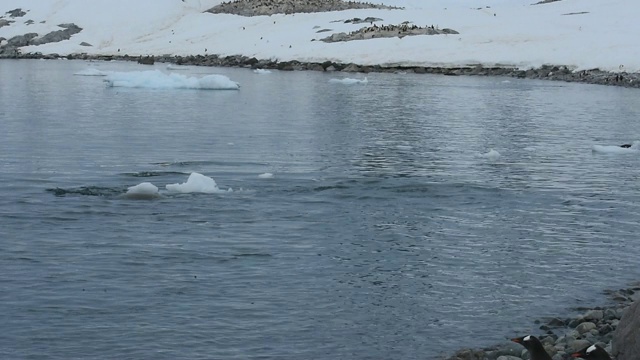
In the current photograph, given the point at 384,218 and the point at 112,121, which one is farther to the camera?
the point at 112,121

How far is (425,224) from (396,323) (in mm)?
5922

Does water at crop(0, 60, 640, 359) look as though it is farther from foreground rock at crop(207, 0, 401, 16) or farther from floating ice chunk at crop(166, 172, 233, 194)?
foreground rock at crop(207, 0, 401, 16)

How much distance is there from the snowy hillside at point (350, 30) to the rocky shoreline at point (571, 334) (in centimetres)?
5333

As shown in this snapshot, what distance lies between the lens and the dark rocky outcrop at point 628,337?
10250mm

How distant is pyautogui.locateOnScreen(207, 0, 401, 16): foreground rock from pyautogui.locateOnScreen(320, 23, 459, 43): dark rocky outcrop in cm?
2024

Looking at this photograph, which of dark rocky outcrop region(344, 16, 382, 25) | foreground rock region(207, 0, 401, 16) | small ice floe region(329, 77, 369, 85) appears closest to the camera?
small ice floe region(329, 77, 369, 85)

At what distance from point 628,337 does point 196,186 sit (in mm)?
12346

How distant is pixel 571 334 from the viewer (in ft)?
40.1

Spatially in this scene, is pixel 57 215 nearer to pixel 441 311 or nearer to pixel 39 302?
pixel 39 302

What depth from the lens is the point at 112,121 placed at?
35.6 m

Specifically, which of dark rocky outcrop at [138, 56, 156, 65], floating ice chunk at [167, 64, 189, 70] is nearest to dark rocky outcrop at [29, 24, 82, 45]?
dark rocky outcrop at [138, 56, 156, 65]

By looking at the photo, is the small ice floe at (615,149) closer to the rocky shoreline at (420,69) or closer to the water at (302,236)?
the water at (302,236)

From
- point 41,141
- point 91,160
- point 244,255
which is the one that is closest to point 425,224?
point 244,255

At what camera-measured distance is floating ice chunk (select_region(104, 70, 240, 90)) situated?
5253 cm
